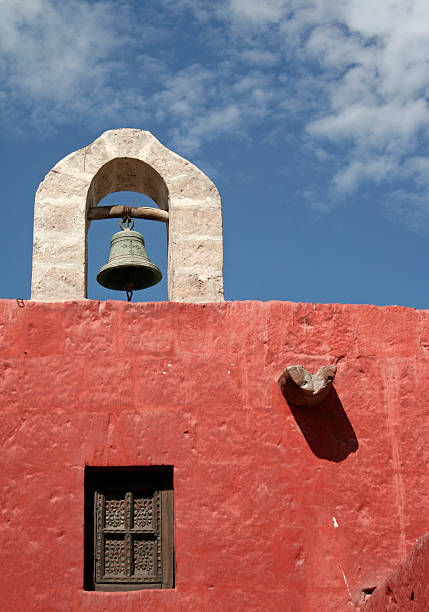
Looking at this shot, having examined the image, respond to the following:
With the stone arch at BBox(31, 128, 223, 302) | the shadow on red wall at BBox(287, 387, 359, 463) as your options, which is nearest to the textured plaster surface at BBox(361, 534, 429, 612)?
the shadow on red wall at BBox(287, 387, 359, 463)

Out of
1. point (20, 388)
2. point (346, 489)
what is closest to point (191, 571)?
point (346, 489)

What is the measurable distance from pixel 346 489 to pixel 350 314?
3.20 feet

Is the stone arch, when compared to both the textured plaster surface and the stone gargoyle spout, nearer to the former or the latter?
the stone gargoyle spout

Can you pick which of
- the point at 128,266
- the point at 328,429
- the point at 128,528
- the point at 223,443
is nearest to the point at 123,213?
the point at 128,266

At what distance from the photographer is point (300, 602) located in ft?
13.5

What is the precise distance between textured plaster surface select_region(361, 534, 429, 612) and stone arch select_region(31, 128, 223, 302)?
1.97 m

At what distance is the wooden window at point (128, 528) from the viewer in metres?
4.19

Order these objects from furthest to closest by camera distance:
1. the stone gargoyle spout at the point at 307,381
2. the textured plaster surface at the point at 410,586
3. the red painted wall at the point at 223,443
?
the stone gargoyle spout at the point at 307,381
the red painted wall at the point at 223,443
the textured plaster surface at the point at 410,586

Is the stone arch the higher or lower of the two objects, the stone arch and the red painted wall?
the higher

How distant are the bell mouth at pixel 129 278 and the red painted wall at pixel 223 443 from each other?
790 millimetres

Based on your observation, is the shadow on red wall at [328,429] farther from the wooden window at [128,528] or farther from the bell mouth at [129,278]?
the bell mouth at [129,278]

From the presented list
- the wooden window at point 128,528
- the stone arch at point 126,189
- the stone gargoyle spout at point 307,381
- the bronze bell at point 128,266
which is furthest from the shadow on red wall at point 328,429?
the bronze bell at point 128,266

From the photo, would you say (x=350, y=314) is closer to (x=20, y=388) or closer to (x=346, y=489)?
(x=346, y=489)

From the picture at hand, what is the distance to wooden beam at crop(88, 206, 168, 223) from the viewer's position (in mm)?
5320
